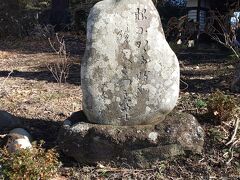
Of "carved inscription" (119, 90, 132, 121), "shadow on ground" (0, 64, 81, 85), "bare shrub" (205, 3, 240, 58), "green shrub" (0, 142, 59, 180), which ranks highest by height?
"bare shrub" (205, 3, 240, 58)

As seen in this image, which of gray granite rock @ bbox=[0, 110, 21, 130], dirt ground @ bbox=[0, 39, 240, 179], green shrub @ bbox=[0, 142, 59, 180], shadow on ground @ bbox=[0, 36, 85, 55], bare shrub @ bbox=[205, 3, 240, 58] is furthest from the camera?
shadow on ground @ bbox=[0, 36, 85, 55]

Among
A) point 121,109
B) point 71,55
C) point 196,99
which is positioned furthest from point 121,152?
point 71,55

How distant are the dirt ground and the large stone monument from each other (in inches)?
9.1

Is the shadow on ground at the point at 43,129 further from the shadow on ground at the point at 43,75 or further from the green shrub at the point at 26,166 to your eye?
the shadow on ground at the point at 43,75

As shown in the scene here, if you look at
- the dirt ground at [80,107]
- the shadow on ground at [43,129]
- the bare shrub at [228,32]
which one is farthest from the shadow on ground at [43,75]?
the bare shrub at [228,32]

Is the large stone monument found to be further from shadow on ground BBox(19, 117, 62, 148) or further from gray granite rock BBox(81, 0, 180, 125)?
shadow on ground BBox(19, 117, 62, 148)

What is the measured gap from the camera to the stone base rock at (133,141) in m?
4.49

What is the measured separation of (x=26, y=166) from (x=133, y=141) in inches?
45.7

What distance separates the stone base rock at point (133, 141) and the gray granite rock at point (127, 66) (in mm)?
192

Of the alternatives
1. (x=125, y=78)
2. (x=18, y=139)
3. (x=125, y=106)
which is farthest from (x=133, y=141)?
(x=18, y=139)

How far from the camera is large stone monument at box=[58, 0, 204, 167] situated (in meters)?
4.66

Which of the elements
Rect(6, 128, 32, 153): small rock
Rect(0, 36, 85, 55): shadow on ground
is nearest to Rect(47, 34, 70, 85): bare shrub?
Rect(6, 128, 32, 153): small rock

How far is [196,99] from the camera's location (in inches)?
260

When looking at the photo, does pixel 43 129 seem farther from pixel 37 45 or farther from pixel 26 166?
pixel 37 45
